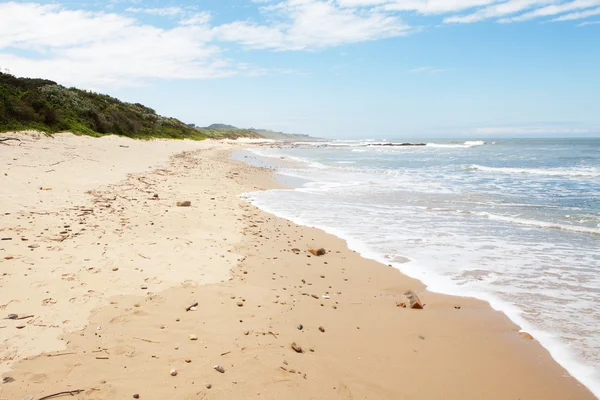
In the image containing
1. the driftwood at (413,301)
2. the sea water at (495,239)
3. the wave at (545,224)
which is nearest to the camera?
the sea water at (495,239)

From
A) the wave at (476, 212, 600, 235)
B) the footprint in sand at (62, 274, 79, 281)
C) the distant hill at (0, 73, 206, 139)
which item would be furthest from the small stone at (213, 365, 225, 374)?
the distant hill at (0, 73, 206, 139)

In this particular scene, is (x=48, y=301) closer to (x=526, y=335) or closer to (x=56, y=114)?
(x=526, y=335)

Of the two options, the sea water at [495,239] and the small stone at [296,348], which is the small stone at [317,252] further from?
the small stone at [296,348]

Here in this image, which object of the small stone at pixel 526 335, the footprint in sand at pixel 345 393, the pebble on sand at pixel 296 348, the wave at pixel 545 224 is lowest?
the small stone at pixel 526 335

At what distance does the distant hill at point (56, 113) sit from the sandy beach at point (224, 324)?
15073 mm

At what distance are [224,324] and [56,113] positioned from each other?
2425 cm

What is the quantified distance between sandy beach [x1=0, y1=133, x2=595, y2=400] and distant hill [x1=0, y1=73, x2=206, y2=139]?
49.5 ft

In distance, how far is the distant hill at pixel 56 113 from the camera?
1945 centimetres

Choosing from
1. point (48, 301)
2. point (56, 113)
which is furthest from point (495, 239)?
point (56, 113)

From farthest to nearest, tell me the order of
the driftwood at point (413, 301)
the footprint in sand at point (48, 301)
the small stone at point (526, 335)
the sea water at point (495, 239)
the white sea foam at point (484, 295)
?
1. the driftwood at point (413, 301)
2. the sea water at point (495, 239)
3. the small stone at point (526, 335)
4. the footprint in sand at point (48, 301)
5. the white sea foam at point (484, 295)

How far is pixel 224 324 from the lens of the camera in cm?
399

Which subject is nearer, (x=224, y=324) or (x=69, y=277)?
(x=224, y=324)

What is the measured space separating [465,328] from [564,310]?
1442mm

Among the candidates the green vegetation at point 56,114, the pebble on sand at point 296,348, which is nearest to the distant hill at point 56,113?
the green vegetation at point 56,114
